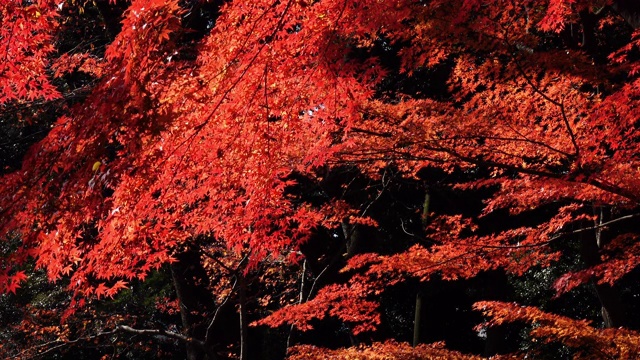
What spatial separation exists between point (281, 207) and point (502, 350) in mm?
6529

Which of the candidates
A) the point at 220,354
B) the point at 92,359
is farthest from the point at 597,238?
the point at 92,359

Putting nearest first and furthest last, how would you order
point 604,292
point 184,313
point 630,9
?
point 630,9
point 604,292
point 184,313

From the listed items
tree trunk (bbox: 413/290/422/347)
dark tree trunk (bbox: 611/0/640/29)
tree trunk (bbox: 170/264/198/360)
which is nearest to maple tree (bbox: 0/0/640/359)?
dark tree trunk (bbox: 611/0/640/29)

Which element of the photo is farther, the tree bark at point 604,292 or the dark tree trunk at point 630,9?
the tree bark at point 604,292

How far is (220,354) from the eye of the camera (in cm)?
959

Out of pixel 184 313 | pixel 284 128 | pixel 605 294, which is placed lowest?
pixel 184 313

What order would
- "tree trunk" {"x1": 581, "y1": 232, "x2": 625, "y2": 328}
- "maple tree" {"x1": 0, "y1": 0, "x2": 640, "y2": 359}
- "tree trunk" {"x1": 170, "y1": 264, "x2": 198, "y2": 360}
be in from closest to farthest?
"maple tree" {"x1": 0, "y1": 0, "x2": 640, "y2": 359}, "tree trunk" {"x1": 581, "y1": 232, "x2": 625, "y2": 328}, "tree trunk" {"x1": 170, "y1": 264, "x2": 198, "y2": 360}

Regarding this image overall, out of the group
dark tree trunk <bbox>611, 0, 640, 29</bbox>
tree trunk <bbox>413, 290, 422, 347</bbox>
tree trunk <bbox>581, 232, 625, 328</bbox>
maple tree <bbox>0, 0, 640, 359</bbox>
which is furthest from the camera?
tree trunk <bbox>413, 290, 422, 347</bbox>

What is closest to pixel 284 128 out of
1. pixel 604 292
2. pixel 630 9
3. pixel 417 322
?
pixel 630 9

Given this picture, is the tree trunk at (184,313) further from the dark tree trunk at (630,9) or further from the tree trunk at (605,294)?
the dark tree trunk at (630,9)

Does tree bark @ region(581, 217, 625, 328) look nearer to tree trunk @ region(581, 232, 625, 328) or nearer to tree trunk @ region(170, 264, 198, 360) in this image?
tree trunk @ region(581, 232, 625, 328)

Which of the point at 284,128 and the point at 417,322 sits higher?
the point at 284,128

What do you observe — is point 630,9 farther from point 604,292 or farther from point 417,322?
point 417,322

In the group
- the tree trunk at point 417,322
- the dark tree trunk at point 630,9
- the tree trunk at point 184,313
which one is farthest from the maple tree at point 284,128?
the tree trunk at point 417,322
